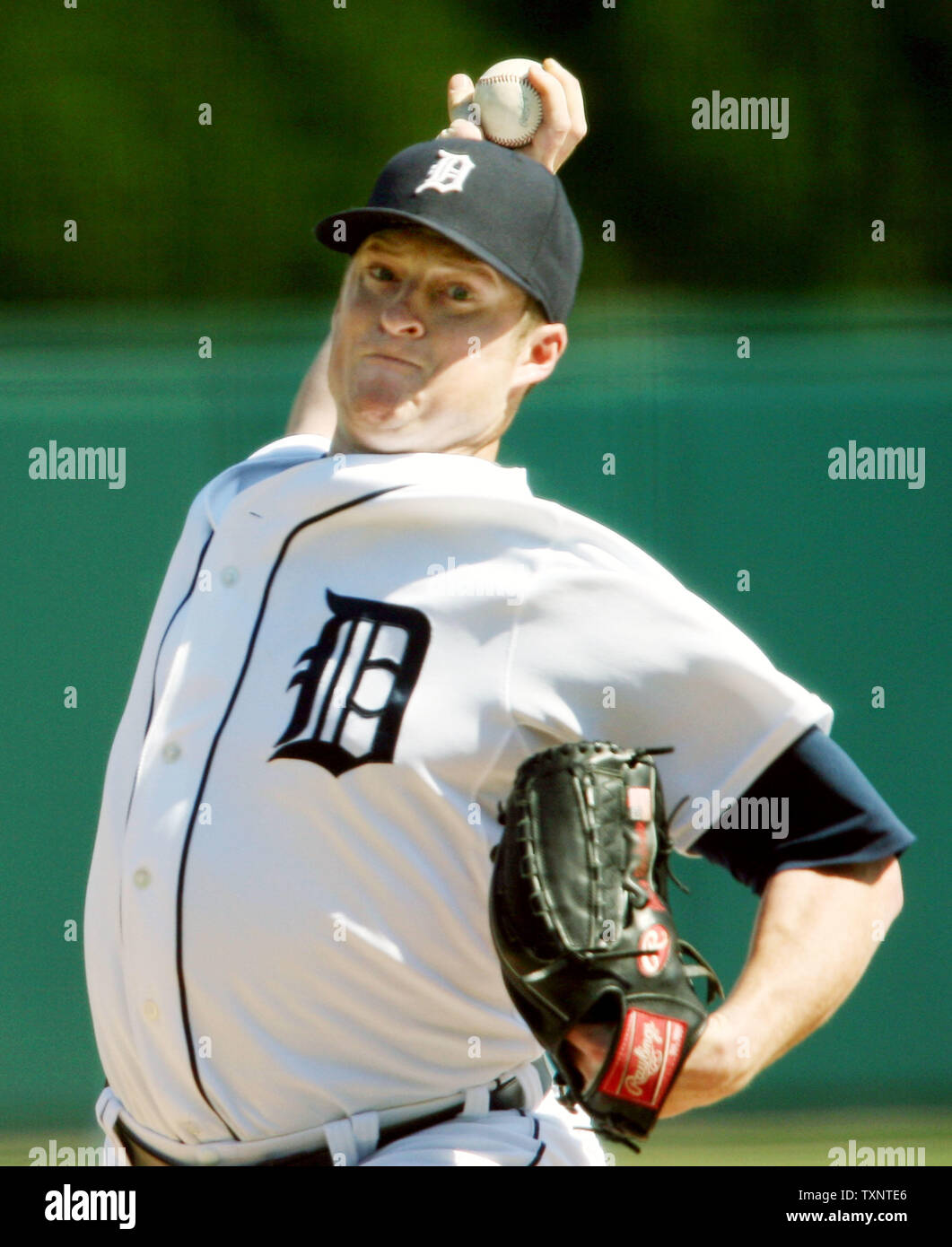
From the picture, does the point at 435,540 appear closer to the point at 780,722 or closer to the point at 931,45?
the point at 780,722

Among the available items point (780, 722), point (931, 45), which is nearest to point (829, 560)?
point (931, 45)

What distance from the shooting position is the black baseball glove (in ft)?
5.34

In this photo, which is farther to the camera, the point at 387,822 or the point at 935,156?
the point at 935,156

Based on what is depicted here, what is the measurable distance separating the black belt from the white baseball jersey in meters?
0.02

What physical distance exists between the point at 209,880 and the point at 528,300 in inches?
29.3

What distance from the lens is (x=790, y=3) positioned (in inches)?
193

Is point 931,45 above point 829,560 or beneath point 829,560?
above

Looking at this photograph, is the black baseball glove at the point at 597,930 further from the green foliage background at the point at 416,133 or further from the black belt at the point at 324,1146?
the green foliage background at the point at 416,133

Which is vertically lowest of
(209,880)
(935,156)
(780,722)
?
(209,880)

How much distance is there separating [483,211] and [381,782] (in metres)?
0.64

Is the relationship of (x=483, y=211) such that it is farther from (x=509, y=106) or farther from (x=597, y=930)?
(x=597, y=930)

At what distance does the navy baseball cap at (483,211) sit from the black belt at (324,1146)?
86cm

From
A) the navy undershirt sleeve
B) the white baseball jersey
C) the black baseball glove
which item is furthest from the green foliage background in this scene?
the black baseball glove

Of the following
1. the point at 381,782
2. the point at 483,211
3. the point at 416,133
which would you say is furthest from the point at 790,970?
the point at 416,133
